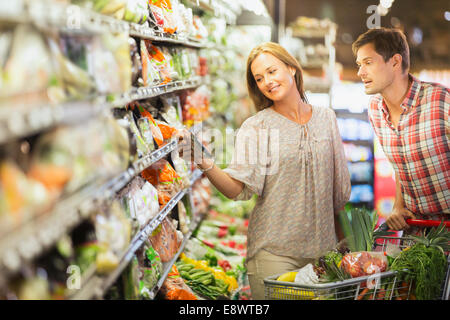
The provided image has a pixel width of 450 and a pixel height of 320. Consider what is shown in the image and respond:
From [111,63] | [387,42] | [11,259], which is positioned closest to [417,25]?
[387,42]

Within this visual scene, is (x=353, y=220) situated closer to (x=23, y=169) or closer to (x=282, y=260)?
(x=282, y=260)

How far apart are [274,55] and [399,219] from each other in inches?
48.0

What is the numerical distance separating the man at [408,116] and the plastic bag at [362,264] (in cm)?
59

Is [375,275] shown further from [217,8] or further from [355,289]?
[217,8]

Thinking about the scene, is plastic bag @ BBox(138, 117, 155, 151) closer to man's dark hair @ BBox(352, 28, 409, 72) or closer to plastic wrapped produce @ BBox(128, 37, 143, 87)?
plastic wrapped produce @ BBox(128, 37, 143, 87)

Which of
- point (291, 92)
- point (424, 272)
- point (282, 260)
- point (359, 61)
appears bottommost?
point (282, 260)

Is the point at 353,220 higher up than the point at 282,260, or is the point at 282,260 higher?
the point at 353,220

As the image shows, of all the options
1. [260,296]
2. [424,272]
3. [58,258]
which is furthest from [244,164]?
[58,258]

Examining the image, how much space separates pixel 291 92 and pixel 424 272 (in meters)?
1.25

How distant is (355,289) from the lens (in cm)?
209

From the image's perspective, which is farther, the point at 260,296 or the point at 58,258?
the point at 260,296

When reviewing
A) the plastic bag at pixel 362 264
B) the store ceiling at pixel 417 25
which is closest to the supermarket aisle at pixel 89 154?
the plastic bag at pixel 362 264

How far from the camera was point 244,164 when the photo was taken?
8.82ft

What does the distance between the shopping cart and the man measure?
0.61 m
